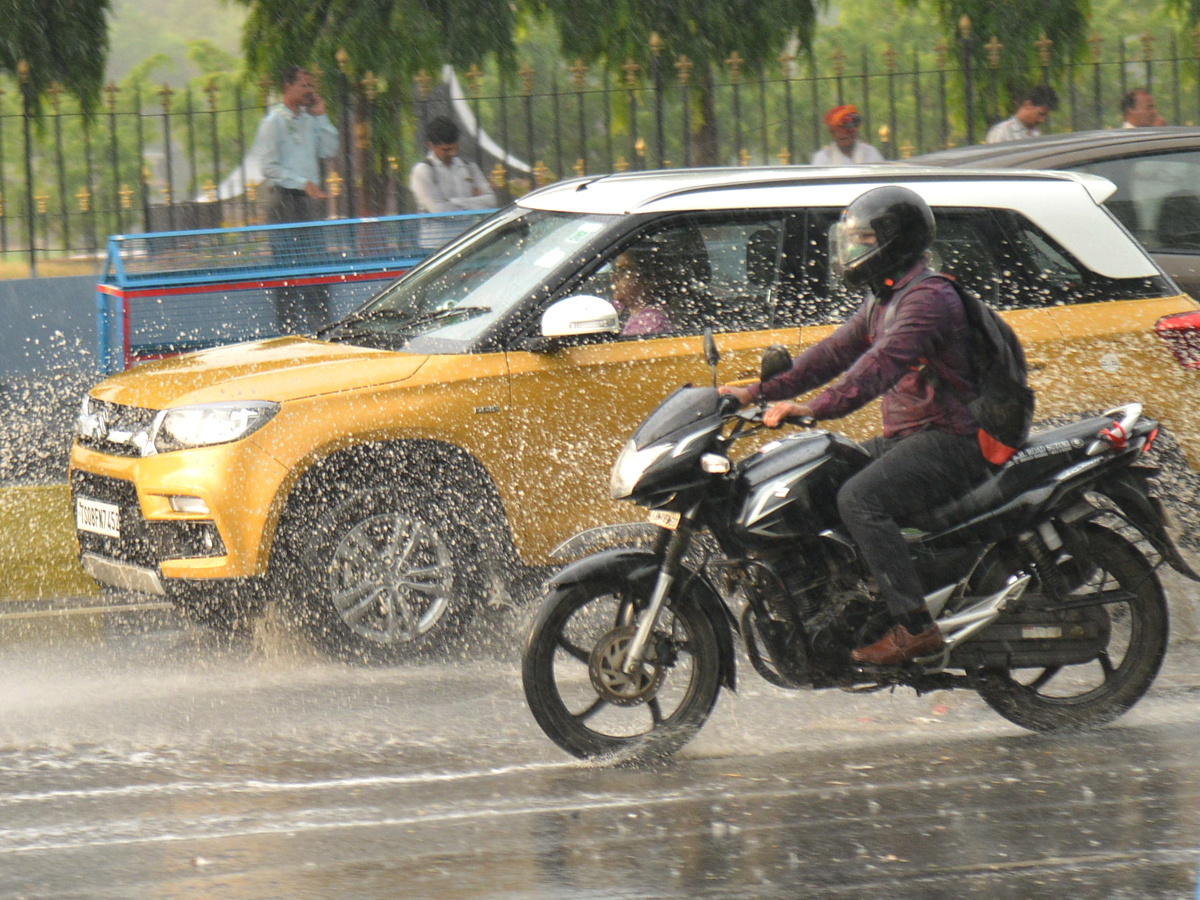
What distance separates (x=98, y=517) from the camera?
664 centimetres

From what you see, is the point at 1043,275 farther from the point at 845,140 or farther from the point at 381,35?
the point at 381,35

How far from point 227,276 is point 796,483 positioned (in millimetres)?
6445

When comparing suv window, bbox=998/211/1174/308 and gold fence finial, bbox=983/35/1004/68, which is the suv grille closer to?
suv window, bbox=998/211/1174/308

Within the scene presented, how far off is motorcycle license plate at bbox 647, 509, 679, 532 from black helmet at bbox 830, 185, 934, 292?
0.90 metres

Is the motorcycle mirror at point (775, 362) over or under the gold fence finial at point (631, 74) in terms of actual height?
under

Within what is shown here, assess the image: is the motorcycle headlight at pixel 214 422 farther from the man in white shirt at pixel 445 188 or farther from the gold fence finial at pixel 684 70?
the gold fence finial at pixel 684 70

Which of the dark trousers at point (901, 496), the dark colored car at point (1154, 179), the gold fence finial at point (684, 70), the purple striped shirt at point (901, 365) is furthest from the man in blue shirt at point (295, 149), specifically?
the dark trousers at point (901, 496)

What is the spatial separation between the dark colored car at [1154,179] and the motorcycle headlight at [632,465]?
160 inches

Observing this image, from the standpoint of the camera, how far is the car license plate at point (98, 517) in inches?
256

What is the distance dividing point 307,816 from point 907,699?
2.27 meters

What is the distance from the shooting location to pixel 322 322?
10906 millimetres

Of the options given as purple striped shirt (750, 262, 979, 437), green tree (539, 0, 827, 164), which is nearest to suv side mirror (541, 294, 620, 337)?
purple striped shirt (750, 262, 979, 437)

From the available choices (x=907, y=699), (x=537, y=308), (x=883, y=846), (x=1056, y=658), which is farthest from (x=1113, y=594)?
(x=537, y=308)

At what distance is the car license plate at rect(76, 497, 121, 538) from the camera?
651 centimetres
